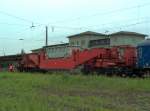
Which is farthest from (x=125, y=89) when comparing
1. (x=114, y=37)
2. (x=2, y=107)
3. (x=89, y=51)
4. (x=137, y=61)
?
(x=114, y=37)

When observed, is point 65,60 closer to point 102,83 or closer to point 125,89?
point 102,83

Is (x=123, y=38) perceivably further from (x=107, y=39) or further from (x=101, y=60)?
(x=101, y=60)

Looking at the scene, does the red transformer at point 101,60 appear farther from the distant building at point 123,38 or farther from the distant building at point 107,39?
the distant building at point 123,38

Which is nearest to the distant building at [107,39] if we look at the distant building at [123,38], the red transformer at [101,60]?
the distant building at [123,38]

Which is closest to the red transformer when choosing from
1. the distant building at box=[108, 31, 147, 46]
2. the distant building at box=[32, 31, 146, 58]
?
the distant building at box=[32, 31, 146, 58]

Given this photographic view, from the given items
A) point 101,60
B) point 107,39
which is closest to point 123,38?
point 107,39

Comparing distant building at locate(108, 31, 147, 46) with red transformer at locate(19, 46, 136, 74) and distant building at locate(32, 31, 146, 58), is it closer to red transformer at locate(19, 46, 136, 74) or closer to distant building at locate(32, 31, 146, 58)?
distant building at locate(32, 31, 146, 58)

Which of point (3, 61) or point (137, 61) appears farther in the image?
point (3, 61)

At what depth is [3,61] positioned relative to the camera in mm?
72812

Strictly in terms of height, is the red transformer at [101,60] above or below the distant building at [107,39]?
below

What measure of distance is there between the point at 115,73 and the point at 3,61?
3632 cm

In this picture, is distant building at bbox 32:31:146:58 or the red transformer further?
distant building at bbox 32:31:146:58

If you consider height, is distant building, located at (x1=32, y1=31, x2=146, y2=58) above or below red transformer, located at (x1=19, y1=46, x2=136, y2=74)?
above

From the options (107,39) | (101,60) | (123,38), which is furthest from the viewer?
(123,38)
